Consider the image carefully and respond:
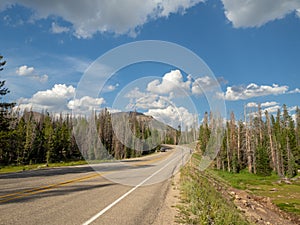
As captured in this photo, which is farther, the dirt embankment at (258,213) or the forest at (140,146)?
the forest at (140,146)

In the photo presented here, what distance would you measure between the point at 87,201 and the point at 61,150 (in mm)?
60907

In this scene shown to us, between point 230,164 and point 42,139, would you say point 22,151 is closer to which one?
point 42,139

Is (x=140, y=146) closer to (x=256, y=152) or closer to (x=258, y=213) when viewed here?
(x=256, y=152)

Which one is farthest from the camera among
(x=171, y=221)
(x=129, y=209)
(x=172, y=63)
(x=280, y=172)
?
(x=280, y=172)

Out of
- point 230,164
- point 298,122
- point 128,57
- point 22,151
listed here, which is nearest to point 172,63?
point 128,57

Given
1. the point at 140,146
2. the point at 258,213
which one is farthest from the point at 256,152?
the point at 258,213

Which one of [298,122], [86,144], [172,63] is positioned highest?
[298,122]

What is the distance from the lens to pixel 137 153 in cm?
6638

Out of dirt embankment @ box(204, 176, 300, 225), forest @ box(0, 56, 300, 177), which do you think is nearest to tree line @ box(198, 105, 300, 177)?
forest @ box(0, 56, 300, 177)

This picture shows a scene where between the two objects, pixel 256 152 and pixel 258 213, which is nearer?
pixel 258 213

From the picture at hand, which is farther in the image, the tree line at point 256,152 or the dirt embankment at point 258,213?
the tree line at point 256,152

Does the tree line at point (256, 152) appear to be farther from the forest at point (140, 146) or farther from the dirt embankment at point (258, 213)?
the dirt embankment at point (258, 213)

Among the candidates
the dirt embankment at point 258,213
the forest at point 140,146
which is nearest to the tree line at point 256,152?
the forest at point 140,146

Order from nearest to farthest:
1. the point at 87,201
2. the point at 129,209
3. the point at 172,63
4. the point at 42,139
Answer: the point at 129,209
the point at 87,201
the point at 172,63
the point at 42,139
